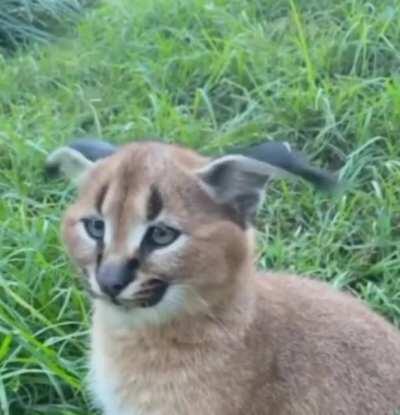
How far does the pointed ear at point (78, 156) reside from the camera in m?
3.73

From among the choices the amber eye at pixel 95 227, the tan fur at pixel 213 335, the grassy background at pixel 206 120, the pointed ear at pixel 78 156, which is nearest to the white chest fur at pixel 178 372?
the tan fur at pixel 213 335

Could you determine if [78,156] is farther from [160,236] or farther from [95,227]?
[160,236]

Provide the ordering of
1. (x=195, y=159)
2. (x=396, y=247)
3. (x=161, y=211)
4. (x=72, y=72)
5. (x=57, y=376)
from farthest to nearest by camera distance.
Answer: (x=72, y=72)
(x=396, y=247)
(x=57, y=376)
(x=195, y=159)
(x=161, y=211)

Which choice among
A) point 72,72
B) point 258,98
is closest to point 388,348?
point 258,98

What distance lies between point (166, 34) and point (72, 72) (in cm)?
49

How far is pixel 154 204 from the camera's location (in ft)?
11.1

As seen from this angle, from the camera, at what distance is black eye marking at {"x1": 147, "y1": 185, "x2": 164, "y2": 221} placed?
338 cm

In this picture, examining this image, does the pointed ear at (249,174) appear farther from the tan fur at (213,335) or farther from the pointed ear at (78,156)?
the pointed ear at (78,156)

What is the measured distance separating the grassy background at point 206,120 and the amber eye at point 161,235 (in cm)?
100

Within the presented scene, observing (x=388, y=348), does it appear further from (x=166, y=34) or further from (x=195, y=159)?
(x=166, y=34)

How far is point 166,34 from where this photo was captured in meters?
6.59

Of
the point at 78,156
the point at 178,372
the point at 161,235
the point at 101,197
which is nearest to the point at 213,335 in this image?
the point at 178,372

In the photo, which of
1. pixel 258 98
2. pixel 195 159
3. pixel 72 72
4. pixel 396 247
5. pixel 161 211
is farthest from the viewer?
pixel 72 72

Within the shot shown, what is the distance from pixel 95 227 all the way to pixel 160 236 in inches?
7.3
